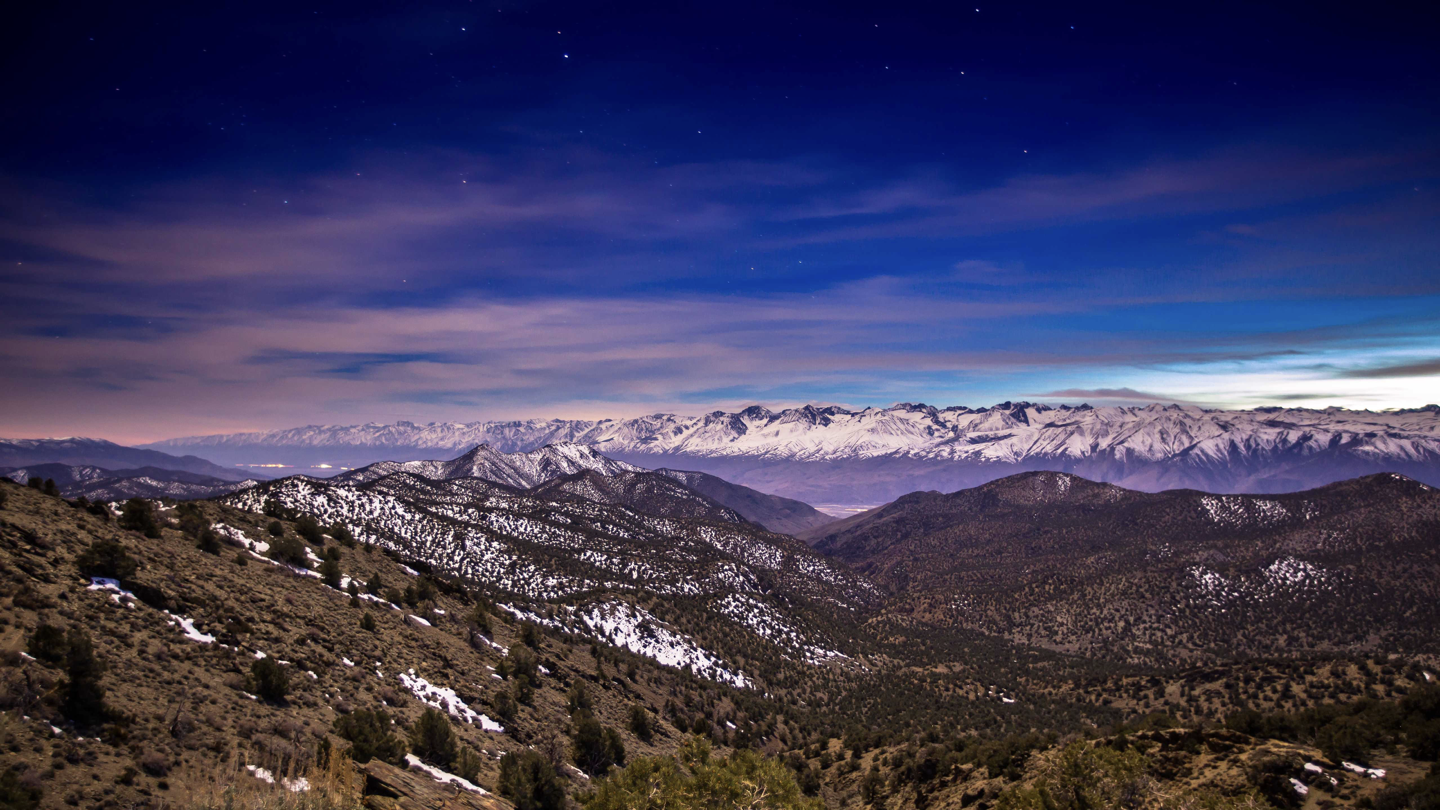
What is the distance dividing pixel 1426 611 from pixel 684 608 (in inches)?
5780

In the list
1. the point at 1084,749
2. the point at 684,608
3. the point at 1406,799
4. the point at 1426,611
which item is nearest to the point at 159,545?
the point at 1084,749

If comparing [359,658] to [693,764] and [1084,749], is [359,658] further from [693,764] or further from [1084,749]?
[1084,749]

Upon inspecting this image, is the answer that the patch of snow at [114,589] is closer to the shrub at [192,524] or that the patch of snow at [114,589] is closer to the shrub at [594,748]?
the shrub at [192,524]

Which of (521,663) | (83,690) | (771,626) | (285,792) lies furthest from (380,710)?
(771,626)

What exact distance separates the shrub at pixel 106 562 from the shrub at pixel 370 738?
36.7 ft

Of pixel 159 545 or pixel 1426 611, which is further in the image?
pixel 1426 611

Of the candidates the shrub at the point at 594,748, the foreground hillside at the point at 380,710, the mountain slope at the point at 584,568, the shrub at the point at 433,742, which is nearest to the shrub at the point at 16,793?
the foreground hillside at the point at 380,710

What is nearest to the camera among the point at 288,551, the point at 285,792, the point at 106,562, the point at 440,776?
the point at 285,792

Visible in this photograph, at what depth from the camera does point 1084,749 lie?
20766 mm

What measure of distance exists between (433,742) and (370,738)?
4.35m

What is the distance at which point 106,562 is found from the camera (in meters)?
24.3

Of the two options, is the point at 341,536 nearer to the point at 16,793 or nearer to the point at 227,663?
the point at 227,663

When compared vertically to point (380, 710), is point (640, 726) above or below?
below

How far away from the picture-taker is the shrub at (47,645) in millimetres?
16953
